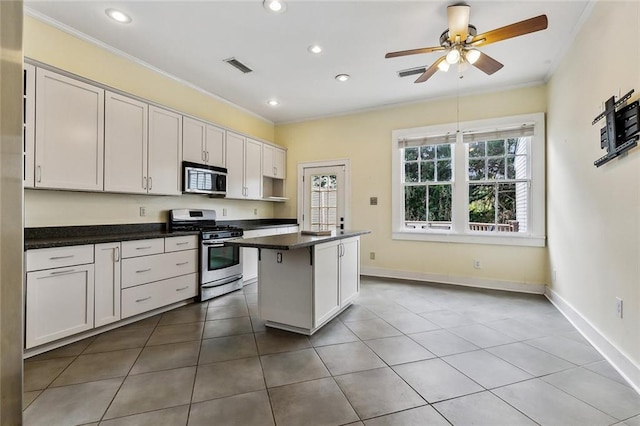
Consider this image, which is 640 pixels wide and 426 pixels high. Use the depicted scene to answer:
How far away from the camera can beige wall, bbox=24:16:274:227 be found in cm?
270

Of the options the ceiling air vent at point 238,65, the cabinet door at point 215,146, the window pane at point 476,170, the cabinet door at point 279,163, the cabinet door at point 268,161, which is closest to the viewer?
the ceiling air vent at point 238,65

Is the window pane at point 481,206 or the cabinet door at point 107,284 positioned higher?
the window pane at point 481,206

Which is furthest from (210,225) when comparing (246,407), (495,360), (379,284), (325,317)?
(495,360)

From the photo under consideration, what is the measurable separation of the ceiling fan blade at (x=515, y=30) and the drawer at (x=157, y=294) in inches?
153

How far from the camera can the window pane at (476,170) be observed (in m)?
4.43

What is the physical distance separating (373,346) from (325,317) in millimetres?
567

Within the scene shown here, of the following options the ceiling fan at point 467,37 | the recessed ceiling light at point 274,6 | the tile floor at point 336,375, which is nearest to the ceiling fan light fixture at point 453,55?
the ceiling fan at point 467,37

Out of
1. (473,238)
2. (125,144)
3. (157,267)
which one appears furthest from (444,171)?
(125,144)

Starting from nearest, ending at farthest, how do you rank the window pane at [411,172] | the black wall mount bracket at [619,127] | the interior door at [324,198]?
the black wall mount bracket at [619,127]
the window pane at [411,172]
the interior door at [324,198]

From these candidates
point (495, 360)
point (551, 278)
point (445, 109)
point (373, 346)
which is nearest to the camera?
point (495, 360)

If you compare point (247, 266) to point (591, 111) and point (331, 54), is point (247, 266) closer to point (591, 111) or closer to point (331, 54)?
point (331, 54)

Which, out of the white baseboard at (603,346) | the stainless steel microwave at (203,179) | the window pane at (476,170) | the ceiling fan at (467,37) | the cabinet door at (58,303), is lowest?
the white baseboard at (603,346)

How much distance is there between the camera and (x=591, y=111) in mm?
2586

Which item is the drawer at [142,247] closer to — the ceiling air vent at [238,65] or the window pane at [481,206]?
the ceiling air vent at [238,65]
